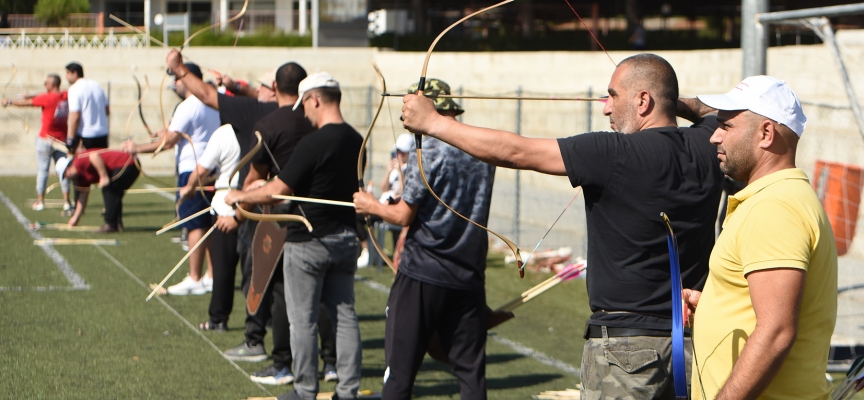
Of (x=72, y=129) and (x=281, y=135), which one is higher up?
(x=72, y=129)

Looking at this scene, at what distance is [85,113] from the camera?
43.0ft

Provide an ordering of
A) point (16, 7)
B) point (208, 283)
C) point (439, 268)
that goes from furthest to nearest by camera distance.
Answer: point (16, 7), point (208, 283), point (439, 268)

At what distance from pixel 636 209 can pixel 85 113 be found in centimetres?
1141

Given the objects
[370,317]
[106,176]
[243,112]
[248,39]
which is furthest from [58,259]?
[248,39]

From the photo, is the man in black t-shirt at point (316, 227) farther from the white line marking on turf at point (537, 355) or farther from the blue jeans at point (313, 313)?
the white line marking on turf at point (537, 355)

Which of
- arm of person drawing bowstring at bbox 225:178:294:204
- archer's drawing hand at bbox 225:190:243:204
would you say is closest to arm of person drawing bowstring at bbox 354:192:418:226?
arm of person drawing bowstring at bbox 225:178:294:204

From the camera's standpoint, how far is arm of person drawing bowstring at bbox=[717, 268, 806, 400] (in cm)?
249

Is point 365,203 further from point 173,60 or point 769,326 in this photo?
point 173,60

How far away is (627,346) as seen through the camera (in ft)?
10.8

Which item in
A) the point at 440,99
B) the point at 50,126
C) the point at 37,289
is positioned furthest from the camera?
the point at 50,126

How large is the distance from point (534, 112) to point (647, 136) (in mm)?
12522

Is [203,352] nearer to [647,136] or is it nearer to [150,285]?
[150,285]

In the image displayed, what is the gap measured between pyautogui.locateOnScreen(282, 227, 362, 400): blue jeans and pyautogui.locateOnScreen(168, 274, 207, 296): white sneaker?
3.55 m

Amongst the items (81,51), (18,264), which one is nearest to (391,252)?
(18,264)
